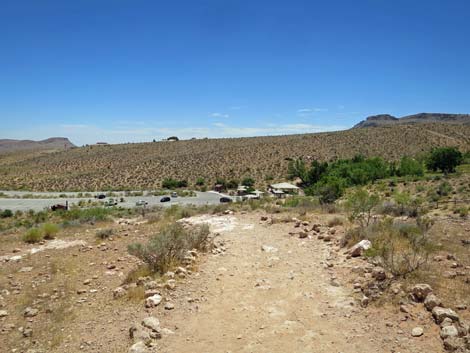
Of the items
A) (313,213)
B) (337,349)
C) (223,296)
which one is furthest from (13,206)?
(337,349)

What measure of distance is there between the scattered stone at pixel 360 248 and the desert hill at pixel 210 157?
158 ft

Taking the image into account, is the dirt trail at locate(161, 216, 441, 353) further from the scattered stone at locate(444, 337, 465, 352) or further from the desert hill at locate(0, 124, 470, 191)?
the desert hill at locate(0, 124, 470, 191)

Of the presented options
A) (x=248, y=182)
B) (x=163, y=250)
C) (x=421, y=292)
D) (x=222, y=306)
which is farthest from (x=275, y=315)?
(x=248, y=182)

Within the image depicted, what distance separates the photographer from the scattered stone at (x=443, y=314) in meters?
5.76

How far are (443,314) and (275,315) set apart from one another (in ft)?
9.07

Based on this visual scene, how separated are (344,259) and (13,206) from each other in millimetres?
44534

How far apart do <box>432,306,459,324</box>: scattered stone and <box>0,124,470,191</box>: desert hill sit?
170ft

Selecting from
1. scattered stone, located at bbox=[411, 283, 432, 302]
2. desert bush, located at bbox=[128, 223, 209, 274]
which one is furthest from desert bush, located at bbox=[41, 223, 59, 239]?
scattered stone, located at bbox=[411, 283, 432, 302]

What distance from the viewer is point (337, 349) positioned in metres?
5.52

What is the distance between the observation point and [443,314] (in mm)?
5836

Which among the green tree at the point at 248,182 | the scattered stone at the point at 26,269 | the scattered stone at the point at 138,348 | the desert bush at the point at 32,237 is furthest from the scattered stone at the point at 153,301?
the green tree at the point at 248,182

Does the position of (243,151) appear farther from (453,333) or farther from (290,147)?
(453,333)

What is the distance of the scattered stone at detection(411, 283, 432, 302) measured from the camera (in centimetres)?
654

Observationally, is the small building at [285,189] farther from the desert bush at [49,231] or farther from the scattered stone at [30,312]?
the scattered stone at [30,312]
